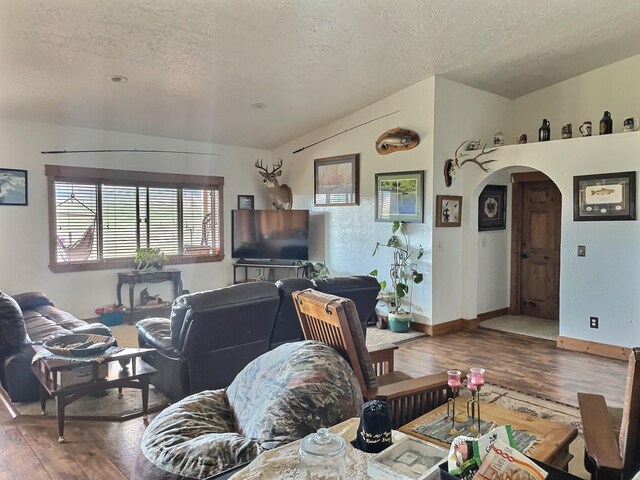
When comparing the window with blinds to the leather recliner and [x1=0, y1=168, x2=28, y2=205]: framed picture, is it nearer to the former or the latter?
[x1=0, y1=168, x2=28, y2=205]: framed picture

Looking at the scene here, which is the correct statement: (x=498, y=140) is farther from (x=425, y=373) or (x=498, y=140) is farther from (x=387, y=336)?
(x=425, y=373)

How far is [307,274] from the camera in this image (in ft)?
23.5

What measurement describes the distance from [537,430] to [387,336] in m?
3.51

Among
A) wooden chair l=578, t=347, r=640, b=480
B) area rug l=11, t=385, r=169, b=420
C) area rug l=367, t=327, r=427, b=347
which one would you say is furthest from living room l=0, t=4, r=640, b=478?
wooden chair l=578, t=347, r=640, b=480

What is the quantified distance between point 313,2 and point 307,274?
426cm

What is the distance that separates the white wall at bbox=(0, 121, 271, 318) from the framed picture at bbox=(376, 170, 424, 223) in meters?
2.75

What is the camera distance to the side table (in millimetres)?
6223

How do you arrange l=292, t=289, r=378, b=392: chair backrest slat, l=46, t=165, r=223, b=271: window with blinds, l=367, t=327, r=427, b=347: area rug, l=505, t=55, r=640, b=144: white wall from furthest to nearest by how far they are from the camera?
l=46, t=165, r=223, b=271: window with blinds
l=367, t=327, r=427, b=347: area rug
l=505, t=55, r=640, b=144: white wall
l=292, t=289, r=378, b=392: chair backrest slat

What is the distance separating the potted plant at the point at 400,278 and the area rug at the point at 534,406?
1910mm

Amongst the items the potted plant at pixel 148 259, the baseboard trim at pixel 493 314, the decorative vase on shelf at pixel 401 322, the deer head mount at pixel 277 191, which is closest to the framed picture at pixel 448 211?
the decorative vase on shelf at pixel 401 322

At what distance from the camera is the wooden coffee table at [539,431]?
1895 mm

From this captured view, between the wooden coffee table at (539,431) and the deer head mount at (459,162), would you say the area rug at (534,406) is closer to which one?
the wooden coffee table at (539,431)

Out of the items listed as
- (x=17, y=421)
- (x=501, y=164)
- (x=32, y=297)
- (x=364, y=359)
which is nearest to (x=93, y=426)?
(x=17, y=421)

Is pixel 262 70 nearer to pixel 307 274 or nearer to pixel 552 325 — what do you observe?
pixel 307 274
